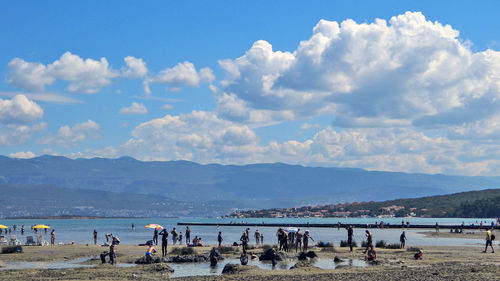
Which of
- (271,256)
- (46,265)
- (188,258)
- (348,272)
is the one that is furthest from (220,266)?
(46,265)

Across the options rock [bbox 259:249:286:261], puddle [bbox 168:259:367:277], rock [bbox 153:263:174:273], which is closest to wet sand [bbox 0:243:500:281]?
rock [bbox 153:263:174:273]

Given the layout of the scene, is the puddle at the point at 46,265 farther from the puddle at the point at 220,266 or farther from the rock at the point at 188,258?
→ the puddle at the point at 220,266

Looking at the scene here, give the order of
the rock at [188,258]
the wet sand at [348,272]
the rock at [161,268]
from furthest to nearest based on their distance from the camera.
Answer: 1. the rock at [188,258]
2. the rock at [161,268]
3. the wet sand at [348,272]

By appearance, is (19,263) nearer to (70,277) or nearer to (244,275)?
(70,277)

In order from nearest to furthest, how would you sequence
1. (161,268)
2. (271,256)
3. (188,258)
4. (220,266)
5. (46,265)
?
(161,268)
(220,266)
(46,265)
(271,256)
(188,258)

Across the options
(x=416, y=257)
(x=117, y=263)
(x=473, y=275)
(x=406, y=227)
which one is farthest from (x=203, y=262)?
(x=406, y=227)

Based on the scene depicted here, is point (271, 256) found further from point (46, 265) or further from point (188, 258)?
point (46, 265)

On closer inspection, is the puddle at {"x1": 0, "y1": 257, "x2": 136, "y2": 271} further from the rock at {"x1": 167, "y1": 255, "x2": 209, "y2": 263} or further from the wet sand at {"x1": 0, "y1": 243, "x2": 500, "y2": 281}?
the rock at {"x1": 167, "y1": 255, "x2": 209, "y2": 263}

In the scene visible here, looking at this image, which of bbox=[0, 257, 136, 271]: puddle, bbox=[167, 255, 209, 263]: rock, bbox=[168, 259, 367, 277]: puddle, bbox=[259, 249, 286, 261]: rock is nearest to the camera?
bbox=[168, 259, 367, 277]: puddle

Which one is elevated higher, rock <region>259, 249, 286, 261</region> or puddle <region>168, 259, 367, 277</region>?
rock <region>259, 249, 286, 261</region>

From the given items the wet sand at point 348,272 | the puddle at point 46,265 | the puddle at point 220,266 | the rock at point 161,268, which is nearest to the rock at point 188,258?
the puddle at point 220,266

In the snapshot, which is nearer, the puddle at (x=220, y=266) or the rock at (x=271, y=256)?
the puddle at (x=220, y=266)

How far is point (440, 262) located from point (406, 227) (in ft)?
331

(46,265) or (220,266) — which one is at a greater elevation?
(46,265)
